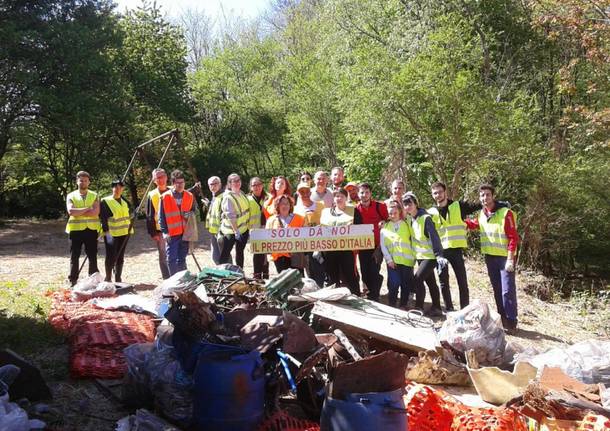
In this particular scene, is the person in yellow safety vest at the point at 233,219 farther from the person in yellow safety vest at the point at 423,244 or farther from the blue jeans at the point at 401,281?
the person in yellow safety vest at the point at 423,244

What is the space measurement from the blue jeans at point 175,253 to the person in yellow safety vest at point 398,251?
3.21 metres

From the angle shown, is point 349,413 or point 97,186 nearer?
point 349,413

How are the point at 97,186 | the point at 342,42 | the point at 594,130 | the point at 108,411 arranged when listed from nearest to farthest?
the point at 108,411
the point at 594,130
the point at 342,42
the point at 97,186

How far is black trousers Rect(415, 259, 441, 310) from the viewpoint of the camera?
7863 millimetres

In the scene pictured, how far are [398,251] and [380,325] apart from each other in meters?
2.15

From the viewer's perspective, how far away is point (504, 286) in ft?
25.1

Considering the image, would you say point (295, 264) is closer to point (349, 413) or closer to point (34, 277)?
point (349, 413)

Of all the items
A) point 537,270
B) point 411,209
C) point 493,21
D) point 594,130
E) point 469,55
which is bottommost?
point 537,270

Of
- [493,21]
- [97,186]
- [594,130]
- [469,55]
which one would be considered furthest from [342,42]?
[97,186]

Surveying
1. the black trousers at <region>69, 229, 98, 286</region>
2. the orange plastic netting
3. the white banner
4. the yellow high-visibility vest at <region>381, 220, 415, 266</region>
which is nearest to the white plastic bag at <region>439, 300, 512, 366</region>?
the orange plastic netting

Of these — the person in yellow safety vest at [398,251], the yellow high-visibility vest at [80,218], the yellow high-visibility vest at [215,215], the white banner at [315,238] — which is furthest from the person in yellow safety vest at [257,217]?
the yellow high-visibility vest at [80,218]

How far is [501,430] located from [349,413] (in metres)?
1.26

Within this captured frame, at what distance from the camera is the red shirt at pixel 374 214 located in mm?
8383

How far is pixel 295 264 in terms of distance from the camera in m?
8.57
